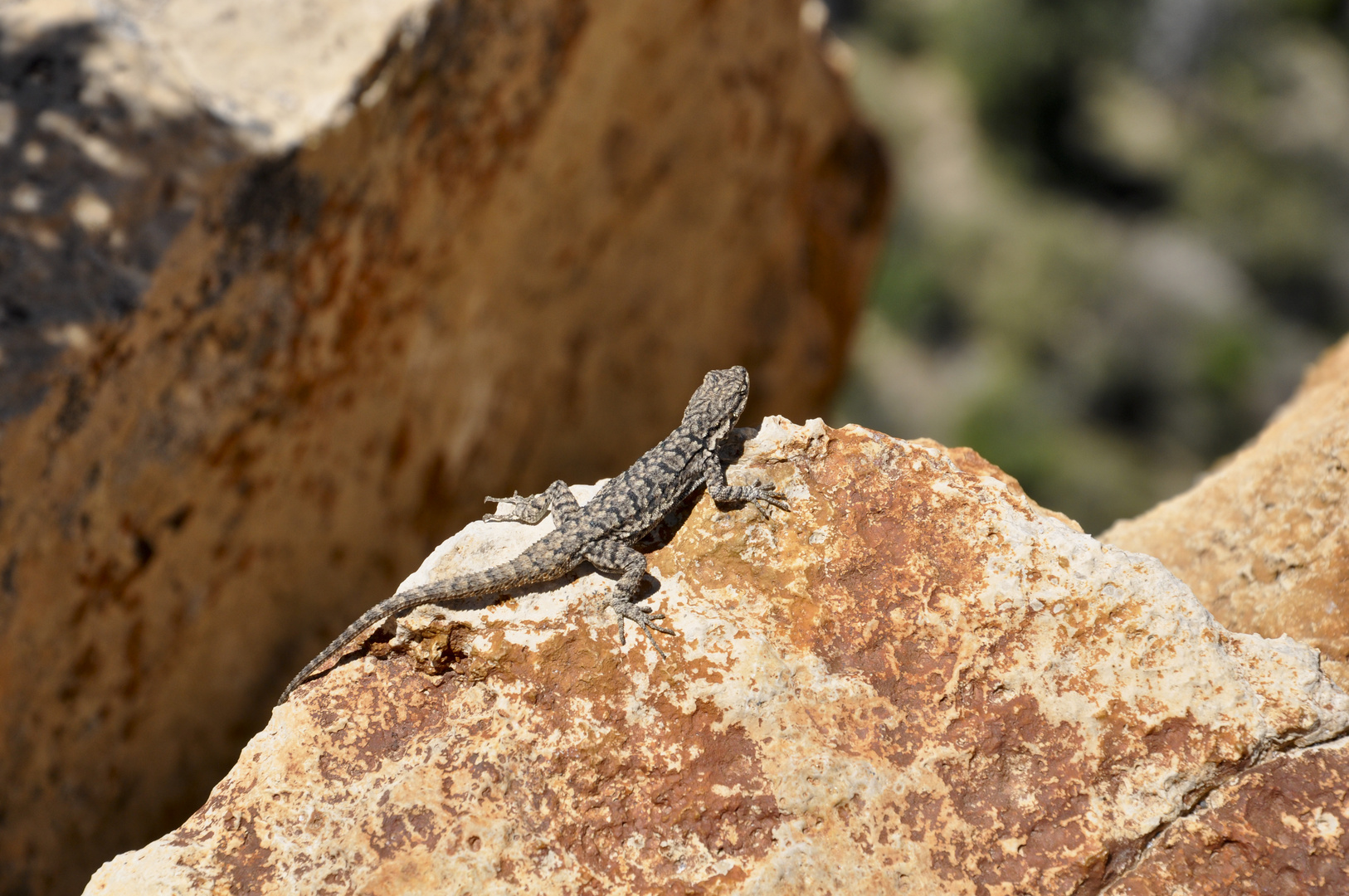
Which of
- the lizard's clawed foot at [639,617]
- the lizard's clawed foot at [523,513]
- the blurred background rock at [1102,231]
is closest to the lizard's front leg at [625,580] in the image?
the lizard's clawed foot at [639,617]

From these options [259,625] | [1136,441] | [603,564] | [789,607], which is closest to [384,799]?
[603,564]

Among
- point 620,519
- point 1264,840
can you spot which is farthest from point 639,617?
point 1264,840

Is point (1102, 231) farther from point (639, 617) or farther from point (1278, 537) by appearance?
point (639, 617)

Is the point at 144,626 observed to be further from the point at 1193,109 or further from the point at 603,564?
the point at 1193,109

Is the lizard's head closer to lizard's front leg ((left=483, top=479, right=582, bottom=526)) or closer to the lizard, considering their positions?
the lizard

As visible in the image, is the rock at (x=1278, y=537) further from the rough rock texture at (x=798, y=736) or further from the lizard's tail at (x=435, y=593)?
the lizard's tail at (x=435, y=593)

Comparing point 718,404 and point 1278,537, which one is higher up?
point 1278,537
